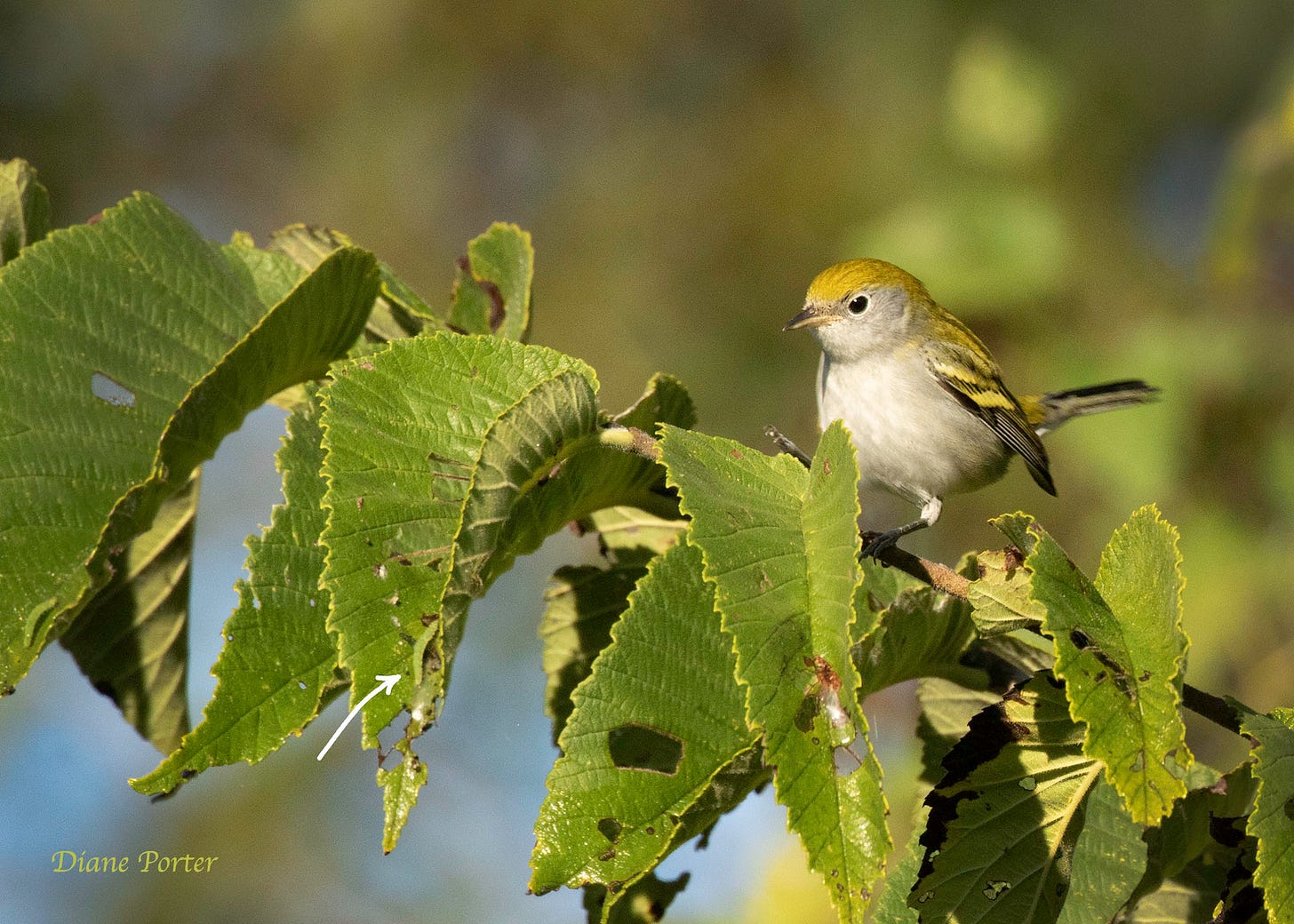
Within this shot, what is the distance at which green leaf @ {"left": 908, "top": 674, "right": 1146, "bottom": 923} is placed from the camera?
1.29 metres

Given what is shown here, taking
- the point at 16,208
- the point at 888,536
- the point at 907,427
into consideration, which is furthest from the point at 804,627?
the point at 907,427

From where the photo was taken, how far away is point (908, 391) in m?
3.06

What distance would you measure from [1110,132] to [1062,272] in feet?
6.33

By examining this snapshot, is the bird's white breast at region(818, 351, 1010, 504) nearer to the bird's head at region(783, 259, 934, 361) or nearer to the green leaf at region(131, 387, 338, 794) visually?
the bird's head at region(783, 259, 934, 361)

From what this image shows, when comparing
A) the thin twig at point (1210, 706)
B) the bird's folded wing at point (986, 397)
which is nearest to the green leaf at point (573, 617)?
the thin twig at point (1210, 706)

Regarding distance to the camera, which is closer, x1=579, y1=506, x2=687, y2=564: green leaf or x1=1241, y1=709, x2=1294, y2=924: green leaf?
x1=1241, y1=709, x2=1294, y2=924: green leaf

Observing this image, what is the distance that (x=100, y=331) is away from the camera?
4.93ft

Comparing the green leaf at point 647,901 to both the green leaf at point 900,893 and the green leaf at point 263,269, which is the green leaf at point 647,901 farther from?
the green leaf at point 263,269

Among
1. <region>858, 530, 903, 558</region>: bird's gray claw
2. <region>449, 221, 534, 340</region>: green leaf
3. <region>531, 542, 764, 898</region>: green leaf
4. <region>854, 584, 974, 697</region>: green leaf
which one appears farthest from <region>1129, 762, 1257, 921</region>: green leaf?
<region>449, 221, 534, 340</region>: green leaf

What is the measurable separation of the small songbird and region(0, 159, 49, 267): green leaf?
1.89 meters

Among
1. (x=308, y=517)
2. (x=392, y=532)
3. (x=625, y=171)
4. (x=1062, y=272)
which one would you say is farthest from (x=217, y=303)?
(x=625, y=171)

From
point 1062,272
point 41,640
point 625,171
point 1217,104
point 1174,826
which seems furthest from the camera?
point 625,171

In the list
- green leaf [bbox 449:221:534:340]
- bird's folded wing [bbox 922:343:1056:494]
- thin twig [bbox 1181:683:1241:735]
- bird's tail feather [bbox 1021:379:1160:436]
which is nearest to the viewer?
thin twig [bbox 1181:683:1241:735]

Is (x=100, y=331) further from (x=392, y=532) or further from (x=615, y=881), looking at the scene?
(x=615, y=881)
